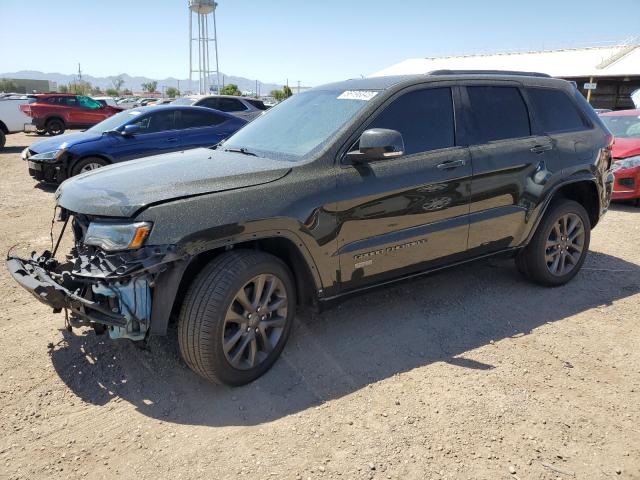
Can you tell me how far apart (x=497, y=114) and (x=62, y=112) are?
67.5 feet

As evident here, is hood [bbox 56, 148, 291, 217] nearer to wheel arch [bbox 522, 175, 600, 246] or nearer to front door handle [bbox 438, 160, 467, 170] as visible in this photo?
front door handle [bbox 438, 160, 467, 170]

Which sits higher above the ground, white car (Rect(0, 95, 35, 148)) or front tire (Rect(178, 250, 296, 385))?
white car (Rect(0, 95, 35, 148))

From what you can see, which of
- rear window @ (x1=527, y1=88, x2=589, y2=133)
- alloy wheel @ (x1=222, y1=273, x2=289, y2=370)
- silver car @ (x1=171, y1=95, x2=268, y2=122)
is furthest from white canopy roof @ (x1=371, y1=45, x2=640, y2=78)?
alloy wheel @ (x1=222, y1=273, x2=289, y2=370)

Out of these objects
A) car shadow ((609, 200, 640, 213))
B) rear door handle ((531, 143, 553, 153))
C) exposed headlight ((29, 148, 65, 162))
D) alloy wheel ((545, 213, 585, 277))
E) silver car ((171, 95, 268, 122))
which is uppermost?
silver car ((171, 95, 268, 122))

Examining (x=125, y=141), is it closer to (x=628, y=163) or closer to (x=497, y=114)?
(x=497, y=114)

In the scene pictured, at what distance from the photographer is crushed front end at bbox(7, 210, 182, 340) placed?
2846mm

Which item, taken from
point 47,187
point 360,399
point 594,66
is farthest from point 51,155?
point 594,66

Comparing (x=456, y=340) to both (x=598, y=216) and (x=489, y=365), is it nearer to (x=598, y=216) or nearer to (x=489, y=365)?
(x=489, y=365)

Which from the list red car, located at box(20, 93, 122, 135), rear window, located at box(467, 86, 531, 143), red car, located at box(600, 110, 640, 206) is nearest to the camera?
rear window, located at box(467, 86, 531, 143)

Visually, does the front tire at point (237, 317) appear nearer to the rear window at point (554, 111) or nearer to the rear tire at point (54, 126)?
the rear window at point (554, 111)

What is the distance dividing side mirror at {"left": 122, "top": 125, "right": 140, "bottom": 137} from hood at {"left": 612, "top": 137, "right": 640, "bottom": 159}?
7.91 meters

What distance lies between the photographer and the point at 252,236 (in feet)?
10.3

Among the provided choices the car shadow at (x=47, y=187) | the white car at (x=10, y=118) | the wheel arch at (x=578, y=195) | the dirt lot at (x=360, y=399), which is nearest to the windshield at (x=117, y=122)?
the car shadow at (x=47, y=187)

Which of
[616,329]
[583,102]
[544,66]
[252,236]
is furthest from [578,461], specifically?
[544,66]
